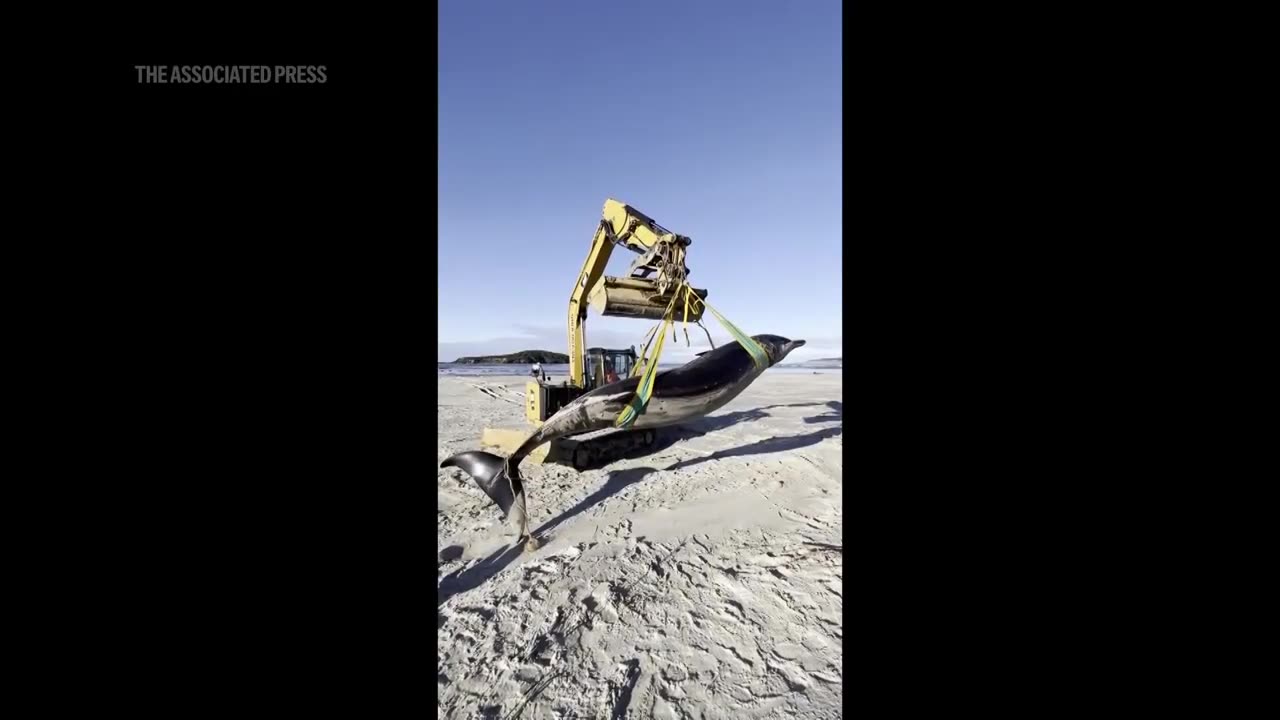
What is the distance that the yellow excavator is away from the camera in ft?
20.7

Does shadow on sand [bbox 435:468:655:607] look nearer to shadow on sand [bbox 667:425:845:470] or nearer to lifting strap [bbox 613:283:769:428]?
lifting strap [bbox 613:283:769:428]

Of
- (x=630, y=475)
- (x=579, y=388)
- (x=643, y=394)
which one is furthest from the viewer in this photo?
(x=579, y=388)

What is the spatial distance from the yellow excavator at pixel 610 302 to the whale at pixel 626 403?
1.95ft

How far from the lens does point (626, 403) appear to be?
5.47 metres

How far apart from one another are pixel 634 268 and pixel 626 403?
243cm

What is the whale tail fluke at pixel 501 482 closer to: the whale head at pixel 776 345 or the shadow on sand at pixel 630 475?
the shadow on sand at pixel 630 475

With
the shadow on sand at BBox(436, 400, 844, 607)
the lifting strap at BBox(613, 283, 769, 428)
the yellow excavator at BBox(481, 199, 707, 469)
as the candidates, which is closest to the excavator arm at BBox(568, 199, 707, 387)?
the yellow excavator at BBox(481, 199, 707, 469)

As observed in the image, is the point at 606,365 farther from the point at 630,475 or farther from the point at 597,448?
the point at 630,475

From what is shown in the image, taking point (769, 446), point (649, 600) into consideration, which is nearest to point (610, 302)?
point (769, 446)

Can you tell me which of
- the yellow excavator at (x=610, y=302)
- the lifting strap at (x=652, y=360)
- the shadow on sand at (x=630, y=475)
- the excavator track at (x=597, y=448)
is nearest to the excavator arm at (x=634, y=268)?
the yellow excavator at (x=610, y=302)
